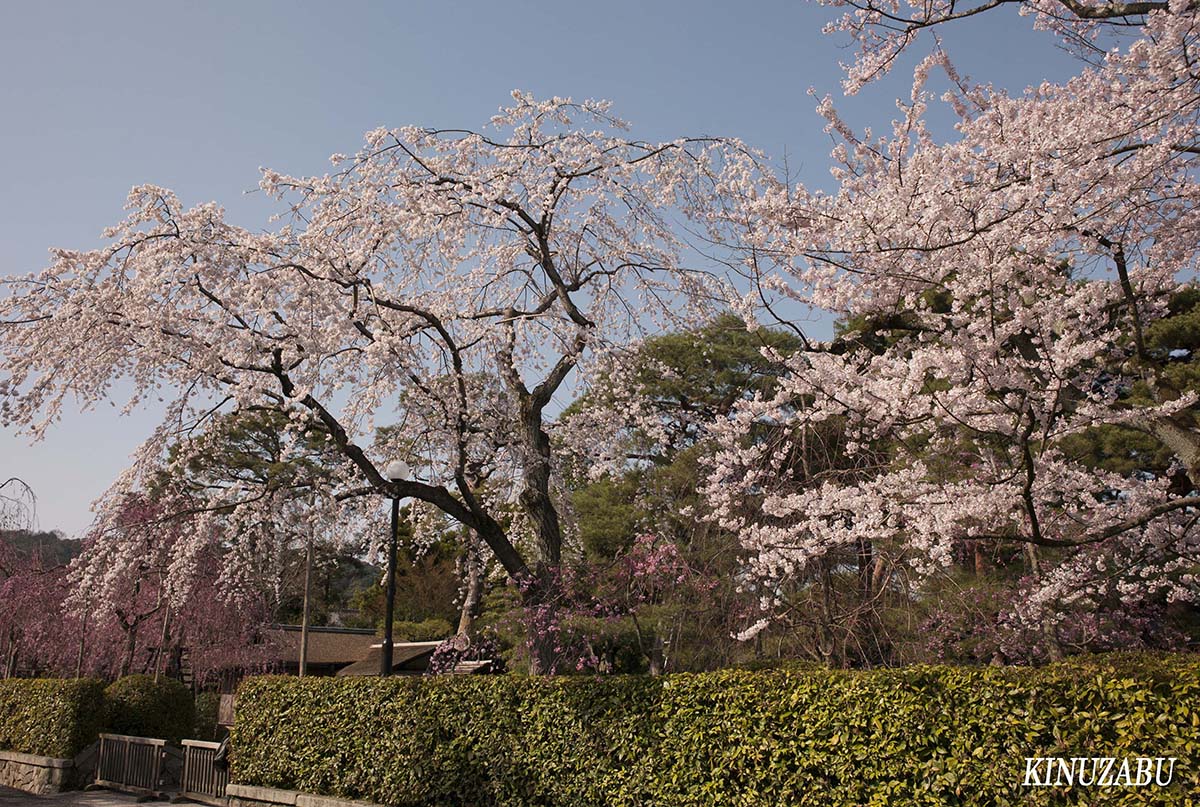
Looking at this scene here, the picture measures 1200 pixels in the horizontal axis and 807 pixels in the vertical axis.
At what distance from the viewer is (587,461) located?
37.5 feet

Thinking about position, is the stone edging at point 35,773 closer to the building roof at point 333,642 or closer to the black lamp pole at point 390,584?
the black lamp pole at point 390,584

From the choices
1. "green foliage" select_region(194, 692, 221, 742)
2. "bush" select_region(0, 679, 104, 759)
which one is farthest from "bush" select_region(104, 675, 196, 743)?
"green foliage" select_region(194, 692, 221, 742)

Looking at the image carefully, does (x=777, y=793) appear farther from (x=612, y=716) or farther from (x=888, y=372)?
(x=888, y=372)

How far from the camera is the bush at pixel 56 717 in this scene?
13.3 meters

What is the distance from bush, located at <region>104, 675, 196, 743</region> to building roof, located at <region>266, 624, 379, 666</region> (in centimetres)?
1052

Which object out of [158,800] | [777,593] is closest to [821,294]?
[777,593]

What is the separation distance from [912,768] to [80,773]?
13220mm

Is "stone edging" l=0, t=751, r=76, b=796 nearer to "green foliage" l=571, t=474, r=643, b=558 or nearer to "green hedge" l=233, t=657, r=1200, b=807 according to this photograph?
"green hedge" l=233, t=657, r=1200, b=807

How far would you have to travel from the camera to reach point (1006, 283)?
20.0 ft

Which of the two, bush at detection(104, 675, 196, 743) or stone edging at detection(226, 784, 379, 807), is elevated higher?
bush at detection(104, 675, 196, 743)

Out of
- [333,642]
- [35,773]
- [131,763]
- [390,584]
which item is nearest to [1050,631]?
[390,584]

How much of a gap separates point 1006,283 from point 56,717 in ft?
49.1

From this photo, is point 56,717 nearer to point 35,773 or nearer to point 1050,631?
point 35,773

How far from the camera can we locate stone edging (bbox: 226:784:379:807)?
9.14 meters
